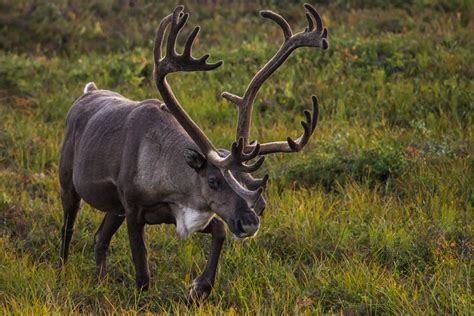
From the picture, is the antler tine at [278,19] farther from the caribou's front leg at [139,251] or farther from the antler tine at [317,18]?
the caribou's front leg at [139,251]

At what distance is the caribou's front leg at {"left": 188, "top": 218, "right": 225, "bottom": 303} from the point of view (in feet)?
19.9

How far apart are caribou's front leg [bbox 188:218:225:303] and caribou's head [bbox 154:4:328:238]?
1.59 ft

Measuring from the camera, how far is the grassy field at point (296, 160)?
20.0 ft

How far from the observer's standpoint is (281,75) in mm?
12242

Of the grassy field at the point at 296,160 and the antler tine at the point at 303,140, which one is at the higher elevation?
the antler tine at the point at 303,140

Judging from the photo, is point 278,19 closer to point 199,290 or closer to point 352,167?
point 199,290

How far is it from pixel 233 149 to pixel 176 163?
0.70m

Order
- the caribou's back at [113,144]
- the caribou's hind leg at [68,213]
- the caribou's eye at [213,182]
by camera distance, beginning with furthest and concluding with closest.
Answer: the caribou's hind leg at [68,213]
the caribou's back at [113,144]
the caribou's eye at [213,182]

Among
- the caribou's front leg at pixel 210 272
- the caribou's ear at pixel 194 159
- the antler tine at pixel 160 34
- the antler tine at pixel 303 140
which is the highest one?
the antler tine at pixel 160 34

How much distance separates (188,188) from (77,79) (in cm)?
739

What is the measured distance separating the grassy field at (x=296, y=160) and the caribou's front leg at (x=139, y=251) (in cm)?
13

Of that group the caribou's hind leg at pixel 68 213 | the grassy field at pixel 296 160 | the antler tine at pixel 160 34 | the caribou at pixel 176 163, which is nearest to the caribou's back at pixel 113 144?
the caribou at pixel 176 163

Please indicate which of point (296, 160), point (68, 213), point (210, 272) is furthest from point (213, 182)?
point (296, 160)

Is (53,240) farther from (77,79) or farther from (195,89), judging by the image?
(77,79)
